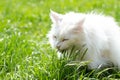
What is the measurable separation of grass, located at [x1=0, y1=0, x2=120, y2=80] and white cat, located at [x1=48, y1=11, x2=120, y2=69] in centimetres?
16

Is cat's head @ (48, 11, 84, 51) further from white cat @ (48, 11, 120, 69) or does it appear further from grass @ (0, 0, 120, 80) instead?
grass @ (0, 0, 120, 80)

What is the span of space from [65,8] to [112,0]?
1.29m

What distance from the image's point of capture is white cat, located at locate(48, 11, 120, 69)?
4703 mm

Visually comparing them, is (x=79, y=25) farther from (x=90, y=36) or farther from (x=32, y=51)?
(x=32, y=51)

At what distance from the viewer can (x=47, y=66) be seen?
4824 millimetres

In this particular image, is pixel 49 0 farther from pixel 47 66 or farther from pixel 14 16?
pixel 47 66

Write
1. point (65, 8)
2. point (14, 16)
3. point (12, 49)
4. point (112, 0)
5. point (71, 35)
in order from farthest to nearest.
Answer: point (112, 0) < point (65, 8) < point (14, 16) < point (12, 49) < point (71, 35)

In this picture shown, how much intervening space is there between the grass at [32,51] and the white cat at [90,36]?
0.53 feet

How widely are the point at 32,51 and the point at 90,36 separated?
3.97 ft

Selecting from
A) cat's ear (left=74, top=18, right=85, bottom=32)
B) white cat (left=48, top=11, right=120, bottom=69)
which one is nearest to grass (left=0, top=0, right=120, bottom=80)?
white cat (left=48, top=11, right=120, bottom=69)

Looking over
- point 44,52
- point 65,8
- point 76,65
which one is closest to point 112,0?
point 65,8

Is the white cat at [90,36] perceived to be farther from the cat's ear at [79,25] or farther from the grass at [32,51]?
the grass at [32,51]

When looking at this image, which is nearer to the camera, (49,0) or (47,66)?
(47,66)

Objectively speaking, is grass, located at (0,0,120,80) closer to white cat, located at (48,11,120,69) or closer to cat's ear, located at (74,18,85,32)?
white cat, located at (48,11,120,69)
